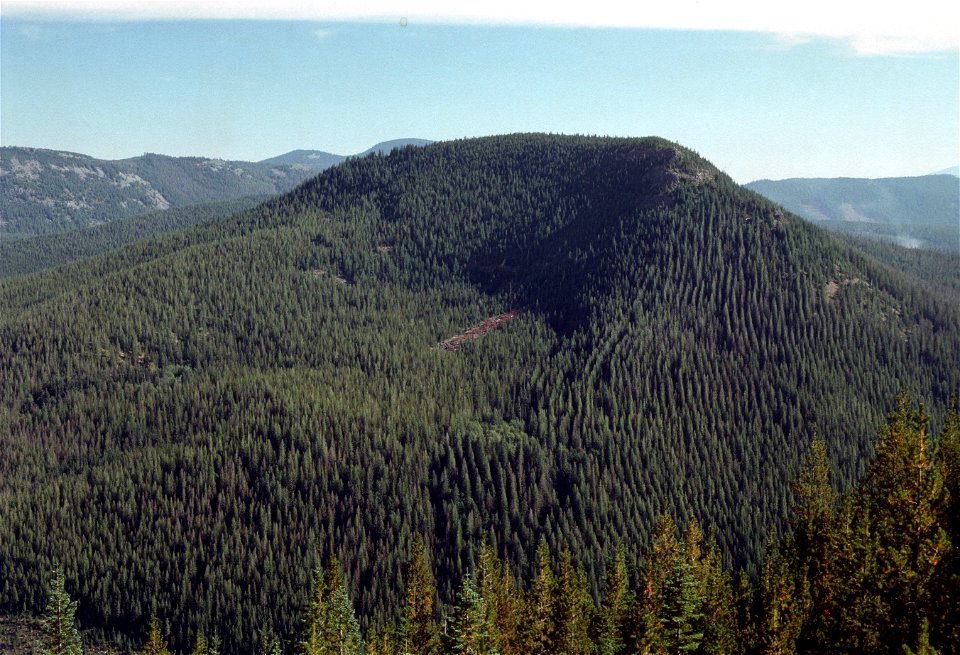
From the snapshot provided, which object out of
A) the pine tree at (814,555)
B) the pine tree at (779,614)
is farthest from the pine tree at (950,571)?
the pine tree at (779,614)

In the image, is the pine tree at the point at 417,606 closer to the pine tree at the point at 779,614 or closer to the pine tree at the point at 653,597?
the pine tree at the point at 653,597

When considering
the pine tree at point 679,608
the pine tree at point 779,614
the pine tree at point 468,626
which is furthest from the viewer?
the pine tree at point 468,626

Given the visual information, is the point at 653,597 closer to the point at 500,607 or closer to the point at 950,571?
the point at 950,571

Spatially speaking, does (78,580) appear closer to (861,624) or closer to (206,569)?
(206,569)

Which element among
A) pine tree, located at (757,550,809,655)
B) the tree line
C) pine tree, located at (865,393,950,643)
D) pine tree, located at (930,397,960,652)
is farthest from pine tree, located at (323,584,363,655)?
pine tree, located at (930,397,960,652)

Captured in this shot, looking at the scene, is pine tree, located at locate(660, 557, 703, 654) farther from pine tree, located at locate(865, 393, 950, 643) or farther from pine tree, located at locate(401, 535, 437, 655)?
pine tree, located at locate(401, 535, 437, 655)

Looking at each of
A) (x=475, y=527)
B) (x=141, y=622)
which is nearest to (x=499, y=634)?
(x=475, y=527)

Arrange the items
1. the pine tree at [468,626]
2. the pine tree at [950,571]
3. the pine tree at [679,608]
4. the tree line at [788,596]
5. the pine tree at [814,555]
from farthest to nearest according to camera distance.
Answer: the pine tree at [814,555], the pine tree at [468,626], the pine tree at [679,608], the tree line at [788,596], the pine tree at [950,571]

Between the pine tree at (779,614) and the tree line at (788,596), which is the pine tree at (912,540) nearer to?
the tree line at (788,596)

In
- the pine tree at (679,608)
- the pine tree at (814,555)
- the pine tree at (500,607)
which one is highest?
the pine tree at (679,608)

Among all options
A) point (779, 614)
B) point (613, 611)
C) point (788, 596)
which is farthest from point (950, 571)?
point (613, 611)

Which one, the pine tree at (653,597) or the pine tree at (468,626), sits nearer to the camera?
the pine tree at (653,597)

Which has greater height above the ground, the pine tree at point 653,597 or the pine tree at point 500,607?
the pine tree at point 653,597
